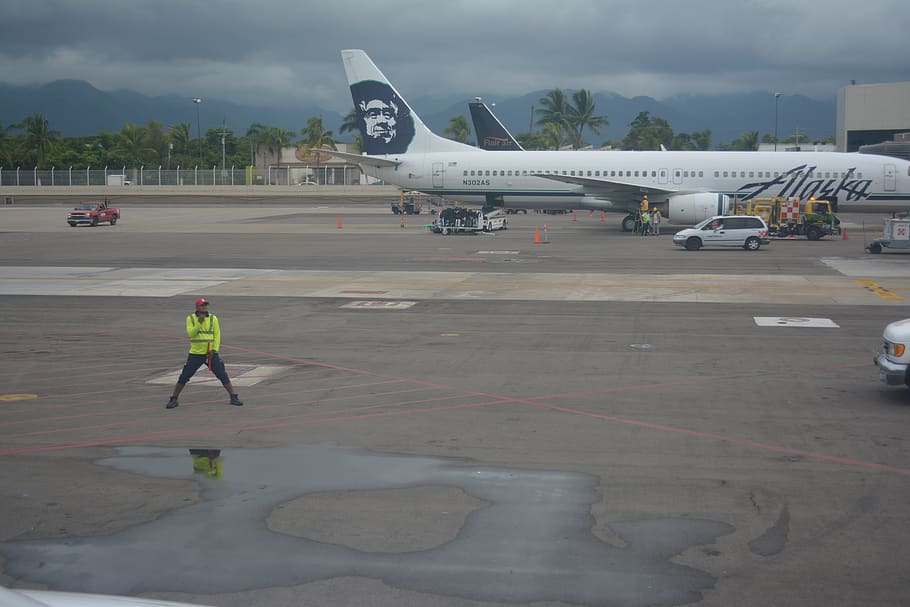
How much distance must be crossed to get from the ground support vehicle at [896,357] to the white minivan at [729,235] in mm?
28319

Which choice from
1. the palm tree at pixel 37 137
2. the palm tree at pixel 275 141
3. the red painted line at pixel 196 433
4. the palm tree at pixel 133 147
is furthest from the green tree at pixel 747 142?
the red painted line at pixel 196 433

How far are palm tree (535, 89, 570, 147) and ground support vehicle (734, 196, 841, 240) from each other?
104574mm

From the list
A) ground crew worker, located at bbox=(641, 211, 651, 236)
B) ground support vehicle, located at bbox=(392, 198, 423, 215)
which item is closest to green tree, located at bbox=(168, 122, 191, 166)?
ground support vehicle, located at bbox=(392, 198, 423, 215)

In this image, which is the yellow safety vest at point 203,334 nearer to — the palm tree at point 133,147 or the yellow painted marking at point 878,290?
the yellow painted marking at point 878,290

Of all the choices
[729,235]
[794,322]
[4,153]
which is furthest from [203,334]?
[4,153]

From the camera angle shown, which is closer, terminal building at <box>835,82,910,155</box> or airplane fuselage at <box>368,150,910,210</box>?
airplane fuselage at <box>368,150,910,210</box>

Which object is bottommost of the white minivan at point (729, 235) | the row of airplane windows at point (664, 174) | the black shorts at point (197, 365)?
the black shorts at point (197, 365)

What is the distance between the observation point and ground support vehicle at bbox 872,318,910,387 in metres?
14.8

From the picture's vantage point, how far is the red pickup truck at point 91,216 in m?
61.9

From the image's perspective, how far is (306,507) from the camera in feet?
34.9

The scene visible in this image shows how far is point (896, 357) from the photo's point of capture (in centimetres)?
1490

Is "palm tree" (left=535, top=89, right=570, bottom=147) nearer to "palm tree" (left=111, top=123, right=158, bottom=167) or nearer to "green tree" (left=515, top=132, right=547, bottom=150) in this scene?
"green tree" (left=515, top=132, right=547, bottom=150)

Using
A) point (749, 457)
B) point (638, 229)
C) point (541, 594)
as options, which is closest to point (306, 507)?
point (541, 594)

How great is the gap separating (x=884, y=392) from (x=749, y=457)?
5246 millimetres
